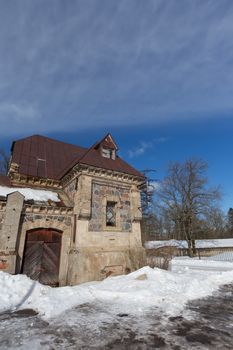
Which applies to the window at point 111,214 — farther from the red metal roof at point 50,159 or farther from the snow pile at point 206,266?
the snow pile at point 206,266

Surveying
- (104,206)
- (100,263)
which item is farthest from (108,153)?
(100,263)

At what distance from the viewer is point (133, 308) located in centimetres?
564

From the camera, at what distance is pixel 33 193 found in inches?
420

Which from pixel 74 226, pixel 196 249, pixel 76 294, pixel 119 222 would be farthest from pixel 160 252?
pixel 196 249

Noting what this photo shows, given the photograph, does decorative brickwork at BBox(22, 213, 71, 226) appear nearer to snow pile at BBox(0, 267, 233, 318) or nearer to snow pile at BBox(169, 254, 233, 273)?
snow pile at BBox(0, 267, 233, 318)

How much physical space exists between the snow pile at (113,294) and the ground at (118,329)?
Result: 0.30 metres

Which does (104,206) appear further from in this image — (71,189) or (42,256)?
(42,256)

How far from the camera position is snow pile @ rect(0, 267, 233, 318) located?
5.78 meters

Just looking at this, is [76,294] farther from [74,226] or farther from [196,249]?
[196,249]

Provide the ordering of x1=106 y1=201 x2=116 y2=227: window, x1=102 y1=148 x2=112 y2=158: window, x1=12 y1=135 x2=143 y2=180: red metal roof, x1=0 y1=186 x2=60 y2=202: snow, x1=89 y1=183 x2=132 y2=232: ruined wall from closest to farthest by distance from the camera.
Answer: x1=0 y1=186 x2=60 y2=202: snow → x1=89 y1=183 x2=132 y2=232: ruined wall → x1=106 y1=201 x2=116 y2=227: window → x1=12 y1=135 x2=143 y2=180: red metal roof → x1=102 y1=148 x2=112 y2=158: window

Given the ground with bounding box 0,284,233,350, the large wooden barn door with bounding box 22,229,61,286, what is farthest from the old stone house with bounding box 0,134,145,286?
the ground with bounding box 0,284,233,350

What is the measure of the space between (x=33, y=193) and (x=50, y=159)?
4086 millimetres

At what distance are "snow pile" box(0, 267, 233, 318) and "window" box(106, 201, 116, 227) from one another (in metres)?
3.85

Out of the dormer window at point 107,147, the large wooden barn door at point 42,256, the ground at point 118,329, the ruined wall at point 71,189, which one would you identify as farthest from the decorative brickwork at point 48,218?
the dormer window at point 107,147
